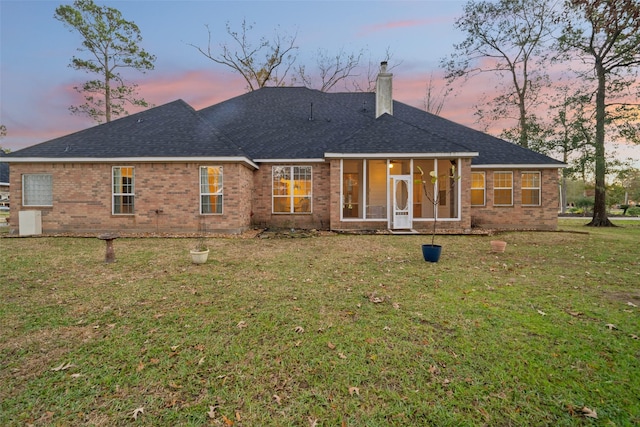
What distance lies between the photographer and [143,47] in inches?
920

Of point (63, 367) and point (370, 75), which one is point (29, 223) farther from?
point (370, 75)

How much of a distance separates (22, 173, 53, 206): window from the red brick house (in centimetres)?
5

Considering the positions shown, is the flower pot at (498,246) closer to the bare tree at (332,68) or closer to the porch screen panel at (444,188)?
the porch screen panel at (444,188)

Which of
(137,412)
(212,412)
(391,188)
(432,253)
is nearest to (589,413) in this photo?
(212,412)

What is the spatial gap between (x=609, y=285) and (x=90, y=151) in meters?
18.1

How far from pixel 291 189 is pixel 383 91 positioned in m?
8.28

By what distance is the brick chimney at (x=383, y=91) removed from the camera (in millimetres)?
16844

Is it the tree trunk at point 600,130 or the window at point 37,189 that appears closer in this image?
the window at point 37,189

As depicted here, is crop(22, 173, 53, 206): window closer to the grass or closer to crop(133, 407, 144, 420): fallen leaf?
the grass

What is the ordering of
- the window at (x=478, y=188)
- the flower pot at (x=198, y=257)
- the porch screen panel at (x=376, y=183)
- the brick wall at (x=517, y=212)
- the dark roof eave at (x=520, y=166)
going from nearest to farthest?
the flower pot at (x=198, y=257)
the dark roof eave at (x=520, y=166)
the brick wall at (x=517, y=212)
the window at (x=478, y=188)
the porch screen panel at (x=376, y=183)

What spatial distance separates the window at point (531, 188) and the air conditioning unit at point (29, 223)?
24.0 metres

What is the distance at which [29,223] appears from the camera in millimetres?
12297

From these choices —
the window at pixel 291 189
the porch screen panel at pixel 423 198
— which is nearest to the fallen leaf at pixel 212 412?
the window at pixel 291 189

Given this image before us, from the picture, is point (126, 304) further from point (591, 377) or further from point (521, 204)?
point (521, 204)
